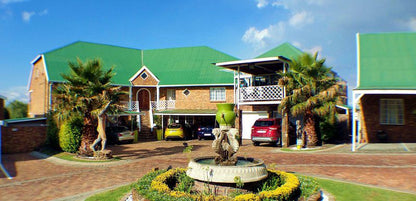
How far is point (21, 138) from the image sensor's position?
1872cm

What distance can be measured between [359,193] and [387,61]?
13375 millimetres

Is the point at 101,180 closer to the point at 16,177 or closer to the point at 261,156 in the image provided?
the point at 16,177

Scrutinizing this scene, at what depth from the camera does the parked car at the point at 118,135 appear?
21.3 m

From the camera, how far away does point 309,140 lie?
18.4 metres

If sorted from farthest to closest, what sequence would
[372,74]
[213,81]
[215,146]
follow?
[213,81] → [372,74] → [215,146]

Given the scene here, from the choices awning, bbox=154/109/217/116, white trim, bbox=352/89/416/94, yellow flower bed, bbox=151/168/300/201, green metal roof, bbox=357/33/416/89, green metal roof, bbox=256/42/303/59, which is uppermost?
green metal roof, bbox=256/42/303/59

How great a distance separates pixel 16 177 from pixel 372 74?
18559 mm

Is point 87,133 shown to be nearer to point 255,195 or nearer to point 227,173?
point 227,173

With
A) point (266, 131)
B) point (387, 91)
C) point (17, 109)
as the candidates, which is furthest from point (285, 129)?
point (17, 109)

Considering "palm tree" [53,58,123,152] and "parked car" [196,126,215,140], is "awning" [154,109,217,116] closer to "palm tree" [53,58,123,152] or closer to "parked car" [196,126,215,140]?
"parked car" [196,126,215,140]

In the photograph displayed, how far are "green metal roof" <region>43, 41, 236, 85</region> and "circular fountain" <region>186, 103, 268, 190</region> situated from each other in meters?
16.8

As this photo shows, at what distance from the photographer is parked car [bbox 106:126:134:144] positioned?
70.0 ft

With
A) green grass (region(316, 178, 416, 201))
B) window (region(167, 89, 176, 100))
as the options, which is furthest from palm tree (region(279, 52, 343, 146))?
window (region(167, 89, 176, 100))

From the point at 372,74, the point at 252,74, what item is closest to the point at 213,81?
the point at 252,74
